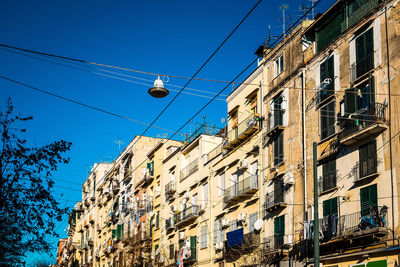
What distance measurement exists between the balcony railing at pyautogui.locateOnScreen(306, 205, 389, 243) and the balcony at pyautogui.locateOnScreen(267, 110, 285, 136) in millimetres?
6841

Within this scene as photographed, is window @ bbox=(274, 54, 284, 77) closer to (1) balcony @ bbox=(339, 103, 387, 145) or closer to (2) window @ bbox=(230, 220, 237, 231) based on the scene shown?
(1) balcony @ bbox=(339, 103, 387, 145)

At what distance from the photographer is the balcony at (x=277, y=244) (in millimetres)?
28094

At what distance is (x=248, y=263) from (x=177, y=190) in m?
15.3

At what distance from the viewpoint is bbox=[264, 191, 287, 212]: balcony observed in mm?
29156

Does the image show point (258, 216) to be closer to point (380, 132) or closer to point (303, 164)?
point (303, 164)

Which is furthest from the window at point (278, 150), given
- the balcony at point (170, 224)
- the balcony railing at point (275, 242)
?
the balcony at point (170, 224)

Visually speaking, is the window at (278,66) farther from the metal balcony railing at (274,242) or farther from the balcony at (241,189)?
the metal balcony railing at (274,242)

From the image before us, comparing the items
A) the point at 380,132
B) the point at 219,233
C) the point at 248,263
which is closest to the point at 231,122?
the point at 219,233

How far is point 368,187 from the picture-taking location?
73.9 feet

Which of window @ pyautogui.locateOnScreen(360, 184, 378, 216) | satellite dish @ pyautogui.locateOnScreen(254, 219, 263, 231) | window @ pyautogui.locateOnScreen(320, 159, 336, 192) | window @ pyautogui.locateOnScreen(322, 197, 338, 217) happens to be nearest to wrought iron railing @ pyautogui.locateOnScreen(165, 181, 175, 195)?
satellite dish @ pyautogui.locateOnScreen(254, 219, 263, 231)

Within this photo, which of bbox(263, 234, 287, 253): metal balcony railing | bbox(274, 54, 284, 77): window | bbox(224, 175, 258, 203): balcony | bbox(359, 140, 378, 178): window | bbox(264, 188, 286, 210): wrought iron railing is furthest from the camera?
bbox(224, 175, 258, 203): balcony

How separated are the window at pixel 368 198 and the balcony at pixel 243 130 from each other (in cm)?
1110

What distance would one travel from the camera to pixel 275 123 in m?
31.4

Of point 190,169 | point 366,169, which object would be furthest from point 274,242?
point 190,169
